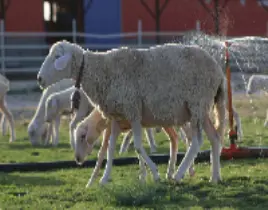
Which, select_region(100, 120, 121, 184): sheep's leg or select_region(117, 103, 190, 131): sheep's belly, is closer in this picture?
select_region(117, 103, 190, 131): sheep's belly

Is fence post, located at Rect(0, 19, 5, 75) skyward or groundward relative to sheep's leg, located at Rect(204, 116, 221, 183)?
groundward

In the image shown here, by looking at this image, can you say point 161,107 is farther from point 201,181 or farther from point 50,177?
point 50,177

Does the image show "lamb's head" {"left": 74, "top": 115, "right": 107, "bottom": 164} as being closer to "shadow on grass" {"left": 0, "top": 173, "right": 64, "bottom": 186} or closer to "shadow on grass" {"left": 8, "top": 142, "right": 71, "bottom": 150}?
"shadow on grass" {"left": 0, "top": 173, "right": 64, "bottom": 186}

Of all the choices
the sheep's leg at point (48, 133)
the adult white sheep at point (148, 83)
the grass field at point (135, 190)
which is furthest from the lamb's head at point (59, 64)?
the sheep's leg at point (48, 133)

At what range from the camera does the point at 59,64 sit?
9.37 m

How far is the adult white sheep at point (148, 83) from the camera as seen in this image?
9.29 metres

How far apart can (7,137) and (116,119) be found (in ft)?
28.0

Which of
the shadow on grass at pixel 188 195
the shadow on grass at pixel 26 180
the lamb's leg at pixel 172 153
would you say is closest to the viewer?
the shadow on grass at pixel 188 195

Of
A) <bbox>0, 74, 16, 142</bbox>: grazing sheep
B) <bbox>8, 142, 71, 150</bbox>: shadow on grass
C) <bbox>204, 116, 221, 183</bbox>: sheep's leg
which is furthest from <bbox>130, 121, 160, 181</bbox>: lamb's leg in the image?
<bbox>0, 74, 16, 142</bbox>: grazing sheep

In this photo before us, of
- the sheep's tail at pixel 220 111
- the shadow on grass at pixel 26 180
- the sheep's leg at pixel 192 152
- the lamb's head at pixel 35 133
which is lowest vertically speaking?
the lamb's head at pixel 35 133

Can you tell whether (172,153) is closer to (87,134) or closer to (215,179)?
(215,179)

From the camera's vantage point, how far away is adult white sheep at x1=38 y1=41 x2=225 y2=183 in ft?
30.5

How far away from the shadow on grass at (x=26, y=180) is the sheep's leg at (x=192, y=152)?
1.67m

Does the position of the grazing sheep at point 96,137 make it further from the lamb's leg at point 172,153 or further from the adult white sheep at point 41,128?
the adult white sheep at point 41,128
